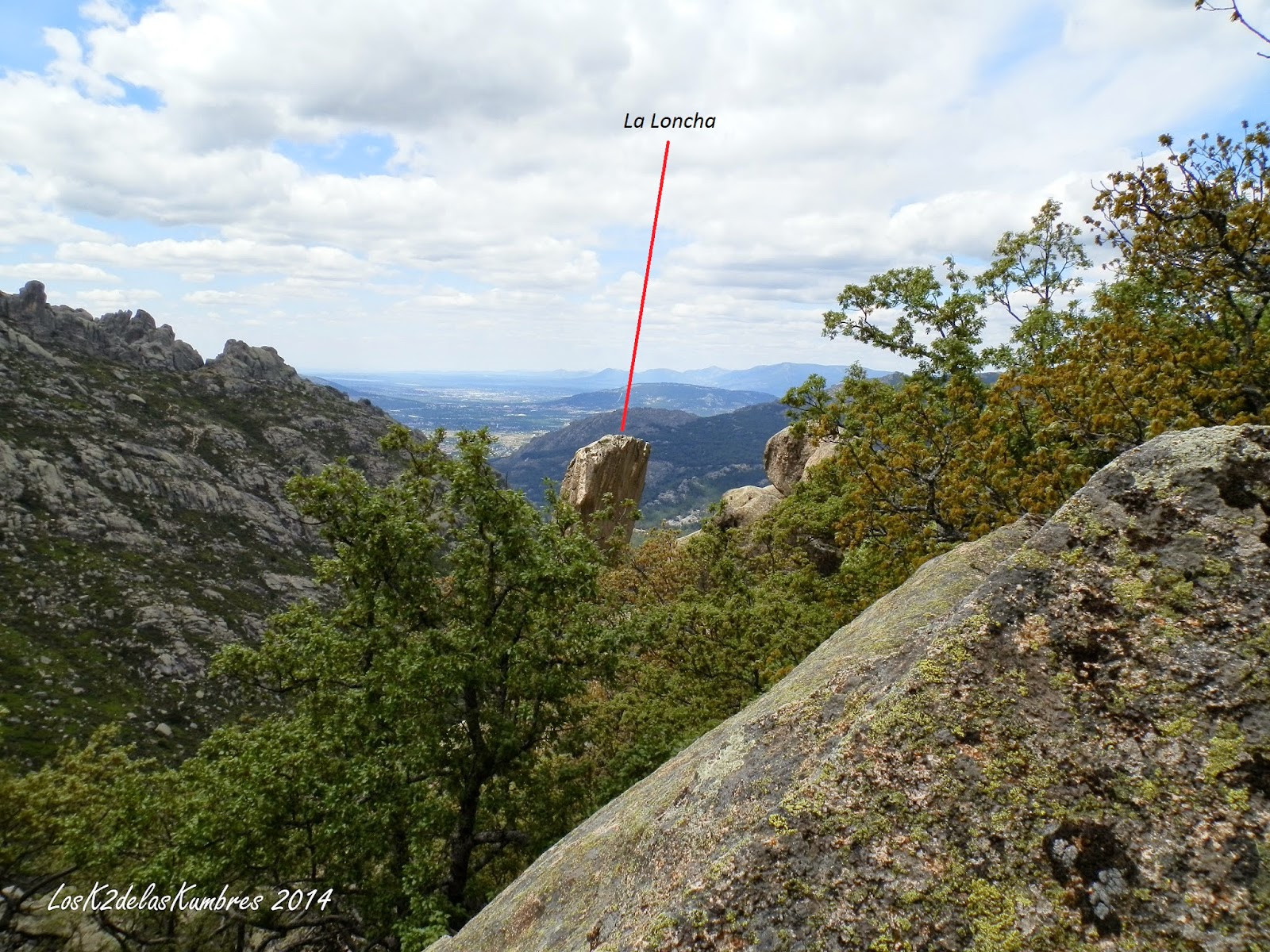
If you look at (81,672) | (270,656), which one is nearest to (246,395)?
(81,672)

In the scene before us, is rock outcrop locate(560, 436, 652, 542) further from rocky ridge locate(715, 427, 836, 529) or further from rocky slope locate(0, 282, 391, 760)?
rocky slope locate(0, 282, 391, 760)

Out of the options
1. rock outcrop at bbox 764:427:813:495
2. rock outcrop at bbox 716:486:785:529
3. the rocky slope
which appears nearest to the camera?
rock outcrop at bbox 716:486:785:529

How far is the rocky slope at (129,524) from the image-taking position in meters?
82.3

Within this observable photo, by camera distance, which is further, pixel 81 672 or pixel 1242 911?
pixel 81 672

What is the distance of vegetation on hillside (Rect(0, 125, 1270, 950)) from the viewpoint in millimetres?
13742

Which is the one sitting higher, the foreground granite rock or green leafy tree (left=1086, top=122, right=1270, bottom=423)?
green leafy tree (left=1086, top=122, right=1270, bottom=423)

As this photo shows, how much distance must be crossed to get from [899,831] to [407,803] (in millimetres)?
13880

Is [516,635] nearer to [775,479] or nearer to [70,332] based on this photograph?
[775,479]

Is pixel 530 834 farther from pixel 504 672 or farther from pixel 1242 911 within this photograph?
pixel 1242 911

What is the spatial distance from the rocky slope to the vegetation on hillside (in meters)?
38.3

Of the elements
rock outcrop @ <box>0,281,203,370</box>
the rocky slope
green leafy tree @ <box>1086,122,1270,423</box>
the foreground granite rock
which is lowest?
the rocky slope

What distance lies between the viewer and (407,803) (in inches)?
587

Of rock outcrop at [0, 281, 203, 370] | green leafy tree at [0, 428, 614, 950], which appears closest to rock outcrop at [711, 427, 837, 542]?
green leafy tree at [0, 428, 614, 950]

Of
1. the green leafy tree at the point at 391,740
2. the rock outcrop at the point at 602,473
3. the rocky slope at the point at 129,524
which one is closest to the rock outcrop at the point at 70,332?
the rocky slope at the point at 129,524
